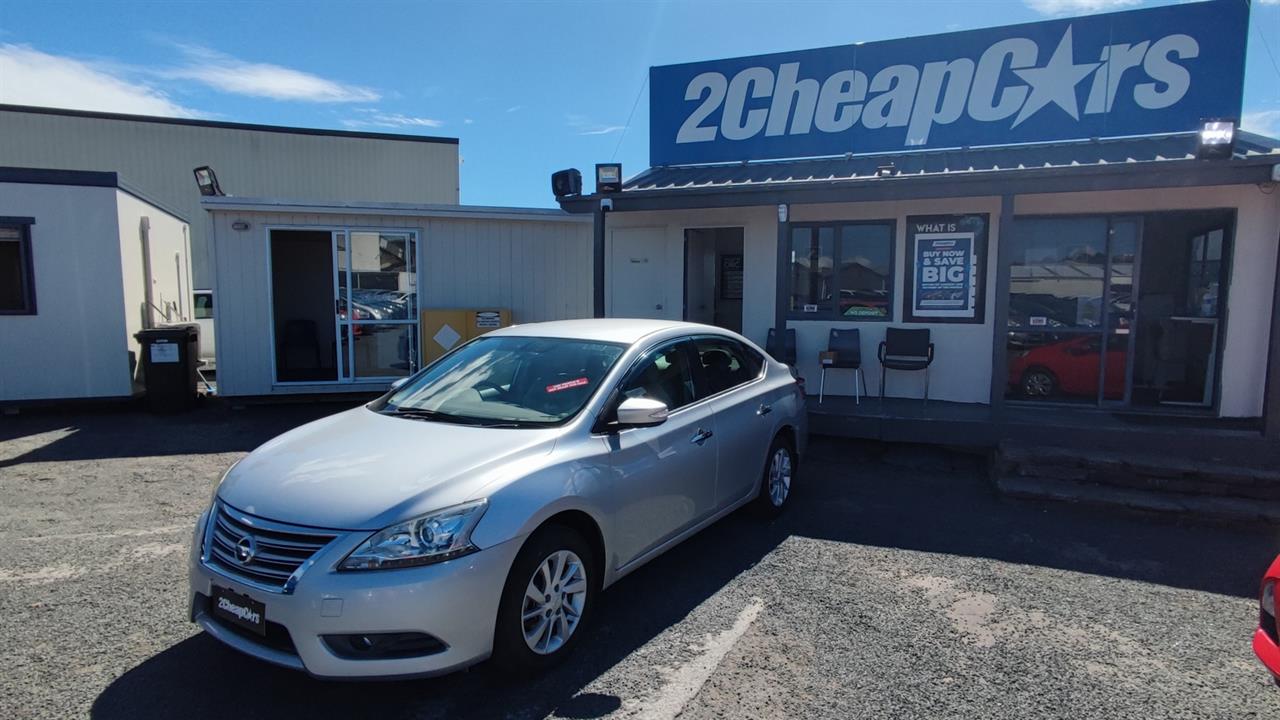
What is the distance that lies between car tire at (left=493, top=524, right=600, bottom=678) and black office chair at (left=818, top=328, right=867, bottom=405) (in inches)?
214

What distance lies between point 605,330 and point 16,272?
9079mm

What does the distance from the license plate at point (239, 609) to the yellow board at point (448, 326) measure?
7.38 meters

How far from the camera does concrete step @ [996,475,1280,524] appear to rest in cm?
548

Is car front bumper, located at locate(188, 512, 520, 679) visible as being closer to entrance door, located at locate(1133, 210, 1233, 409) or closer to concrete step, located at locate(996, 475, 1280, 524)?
concrete step, located at locate(996, 475, 1280, 524)

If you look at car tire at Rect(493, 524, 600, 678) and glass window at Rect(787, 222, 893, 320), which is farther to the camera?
glass window at Rect(787, 222, 893, 320)

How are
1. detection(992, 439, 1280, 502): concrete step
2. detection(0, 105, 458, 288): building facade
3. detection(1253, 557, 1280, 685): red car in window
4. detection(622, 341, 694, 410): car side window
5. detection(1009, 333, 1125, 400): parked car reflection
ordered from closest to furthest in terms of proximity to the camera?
1. detection(1253, 557, 1280, 685): red car in window
2. detection(622, 341, 694, 410): car side window
3. detection(992, 439, 1280, 502): concrete step
4. detection(1009, 333, 1125, 400): parked car reflection
5. detection(0, 105, 458, 288): building facade

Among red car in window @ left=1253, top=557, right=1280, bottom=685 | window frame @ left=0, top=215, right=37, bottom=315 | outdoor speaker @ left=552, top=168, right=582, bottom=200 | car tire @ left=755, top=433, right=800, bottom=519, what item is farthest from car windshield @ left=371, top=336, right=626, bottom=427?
window frame @ left=0, top=215, right=37, bottom=315

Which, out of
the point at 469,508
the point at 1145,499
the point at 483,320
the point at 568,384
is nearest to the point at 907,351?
the point at 1145,499

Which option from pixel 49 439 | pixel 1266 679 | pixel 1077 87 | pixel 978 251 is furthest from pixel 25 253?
pixel 1077 87

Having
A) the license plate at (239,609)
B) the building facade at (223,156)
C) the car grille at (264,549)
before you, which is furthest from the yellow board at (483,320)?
the building facade at (223,156)

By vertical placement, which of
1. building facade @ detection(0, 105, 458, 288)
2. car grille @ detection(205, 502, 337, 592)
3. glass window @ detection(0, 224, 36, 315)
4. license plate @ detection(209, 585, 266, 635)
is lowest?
license plate @ detection(209, 585, 266, 635)

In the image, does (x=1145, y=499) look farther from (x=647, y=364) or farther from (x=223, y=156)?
(x=223, y=156)

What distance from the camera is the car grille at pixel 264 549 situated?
2785mm

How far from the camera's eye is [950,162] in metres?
8.36
